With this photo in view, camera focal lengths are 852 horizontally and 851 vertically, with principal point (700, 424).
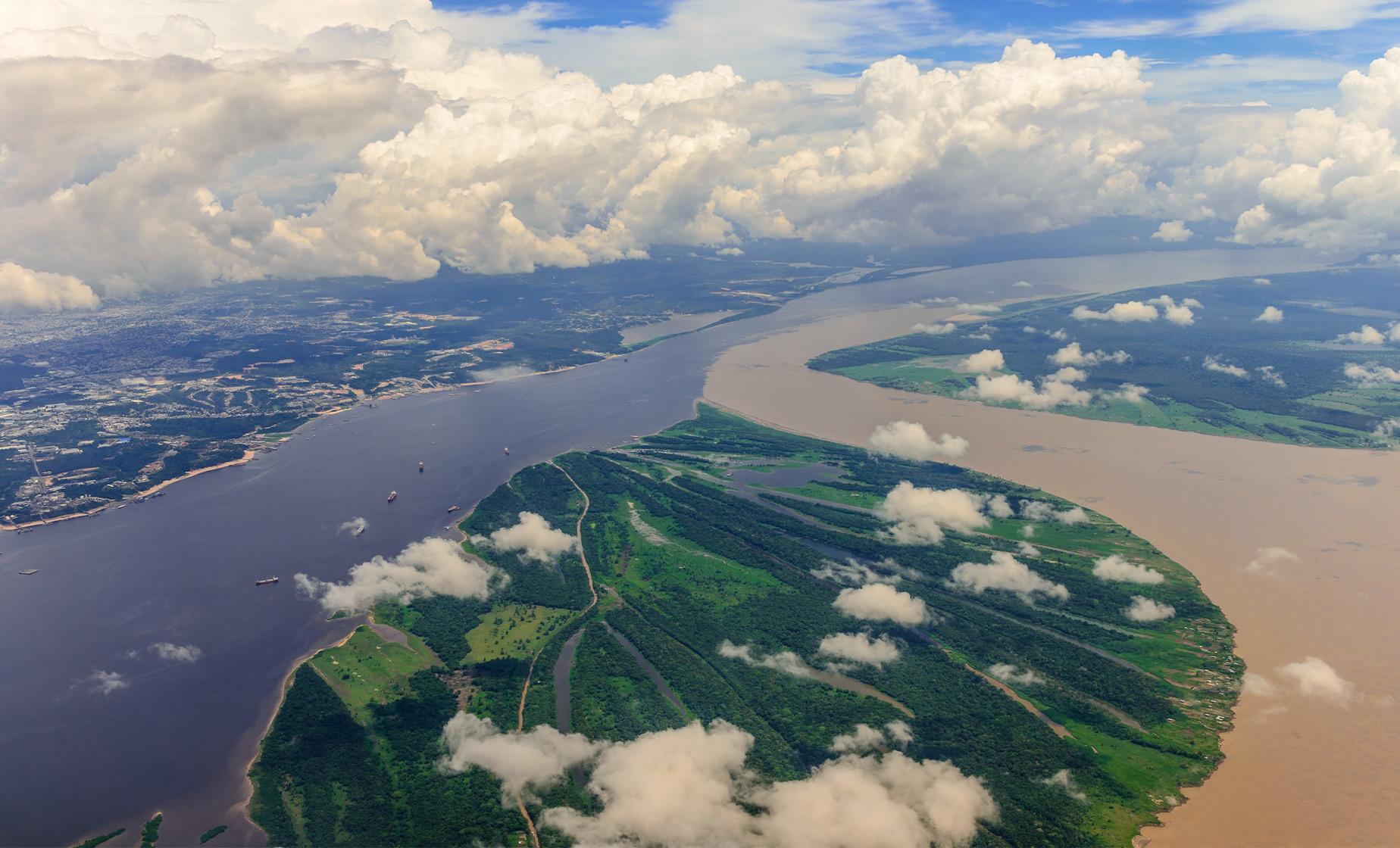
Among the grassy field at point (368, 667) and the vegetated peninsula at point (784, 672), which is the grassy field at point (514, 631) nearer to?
the vegetated peninsula at point (784, 672)

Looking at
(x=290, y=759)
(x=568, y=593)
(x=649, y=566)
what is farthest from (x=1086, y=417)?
(x=290, y=759)

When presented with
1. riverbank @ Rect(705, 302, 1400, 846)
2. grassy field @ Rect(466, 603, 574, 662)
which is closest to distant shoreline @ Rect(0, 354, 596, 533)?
riverbank @ Rect(705, 302, 1400, 846)

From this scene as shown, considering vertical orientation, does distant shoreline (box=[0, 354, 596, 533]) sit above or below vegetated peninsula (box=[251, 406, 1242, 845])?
above

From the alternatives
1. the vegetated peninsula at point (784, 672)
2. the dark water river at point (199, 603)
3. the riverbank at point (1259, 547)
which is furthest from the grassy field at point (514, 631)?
the riverbank at point (1259, 547)

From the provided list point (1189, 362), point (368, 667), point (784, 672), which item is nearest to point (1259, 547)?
point (784, 672)

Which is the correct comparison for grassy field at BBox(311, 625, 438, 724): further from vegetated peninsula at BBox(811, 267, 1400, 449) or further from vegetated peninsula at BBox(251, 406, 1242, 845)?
vegetated peninsula at BBox(811, 267, 1400, 449)

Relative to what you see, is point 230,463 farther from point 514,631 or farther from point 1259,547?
point 1259,547
